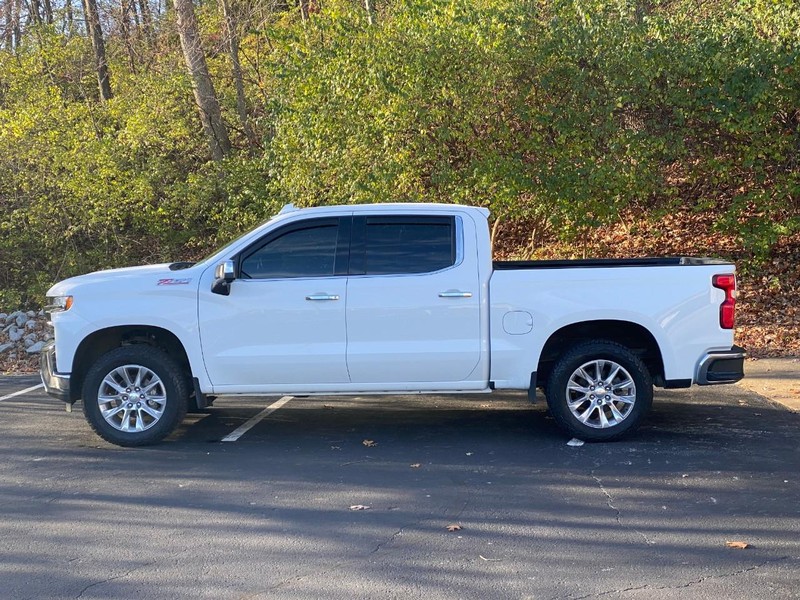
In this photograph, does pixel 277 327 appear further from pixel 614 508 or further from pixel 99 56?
pixel 99 56

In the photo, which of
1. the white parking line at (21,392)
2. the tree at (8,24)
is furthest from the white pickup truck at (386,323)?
the tree at (8,24)

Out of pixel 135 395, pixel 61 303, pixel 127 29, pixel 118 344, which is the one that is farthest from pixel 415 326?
pixel 127 29

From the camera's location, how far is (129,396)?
25.1 ft

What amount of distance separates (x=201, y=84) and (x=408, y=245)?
11.7 metres

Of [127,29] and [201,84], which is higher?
[127,29]

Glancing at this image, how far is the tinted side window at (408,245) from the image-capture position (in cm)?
755

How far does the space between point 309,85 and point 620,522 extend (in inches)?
347

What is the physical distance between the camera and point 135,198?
1662 cm

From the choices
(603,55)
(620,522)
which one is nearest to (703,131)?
(603,55)

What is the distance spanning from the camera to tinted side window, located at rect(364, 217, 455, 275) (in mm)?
7551

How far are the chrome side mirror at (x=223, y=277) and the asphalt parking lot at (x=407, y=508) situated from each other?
1.30 meters

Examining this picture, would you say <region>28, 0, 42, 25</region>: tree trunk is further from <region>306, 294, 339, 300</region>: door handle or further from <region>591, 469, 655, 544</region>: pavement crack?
<region>591, 469, 655, 544</region>: pavement crack

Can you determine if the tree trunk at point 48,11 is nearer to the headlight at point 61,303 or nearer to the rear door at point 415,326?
the headlight at point 61,303

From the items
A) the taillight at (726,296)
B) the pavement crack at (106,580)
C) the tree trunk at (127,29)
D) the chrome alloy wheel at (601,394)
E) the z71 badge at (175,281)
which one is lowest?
the pavement crack at (106,580)
